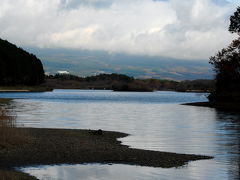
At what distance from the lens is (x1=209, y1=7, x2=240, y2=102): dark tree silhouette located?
3853 inches

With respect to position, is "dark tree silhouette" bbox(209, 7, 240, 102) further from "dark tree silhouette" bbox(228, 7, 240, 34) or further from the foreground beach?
the foreground beach

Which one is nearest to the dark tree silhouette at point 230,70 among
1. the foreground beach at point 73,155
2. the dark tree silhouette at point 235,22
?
the dark tree silhouette at point 235,22

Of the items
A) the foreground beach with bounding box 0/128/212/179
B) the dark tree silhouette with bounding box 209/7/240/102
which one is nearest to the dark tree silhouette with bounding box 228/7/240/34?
the dark tree silhouette with bounding box 209/7/240/102

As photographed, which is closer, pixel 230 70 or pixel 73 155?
pixel 73 155

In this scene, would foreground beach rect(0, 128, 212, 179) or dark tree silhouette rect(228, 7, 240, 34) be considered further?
dark tree silhouette rect(228, 7, 240, 34)

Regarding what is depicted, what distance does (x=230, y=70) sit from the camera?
101000mm

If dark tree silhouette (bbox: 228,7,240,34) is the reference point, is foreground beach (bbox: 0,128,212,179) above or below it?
below

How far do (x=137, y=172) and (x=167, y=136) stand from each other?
19.8m

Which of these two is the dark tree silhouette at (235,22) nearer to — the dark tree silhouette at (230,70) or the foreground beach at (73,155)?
the dark tree silhouette at (230,70)

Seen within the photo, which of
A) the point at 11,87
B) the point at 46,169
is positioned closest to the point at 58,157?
the point at 46,169

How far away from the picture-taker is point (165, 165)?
27.0 meters

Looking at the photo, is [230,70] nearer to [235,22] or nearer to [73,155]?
[235,22]

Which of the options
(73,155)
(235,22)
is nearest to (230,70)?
(235,22)

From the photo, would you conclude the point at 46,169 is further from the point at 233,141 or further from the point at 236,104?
the point at 236,104
